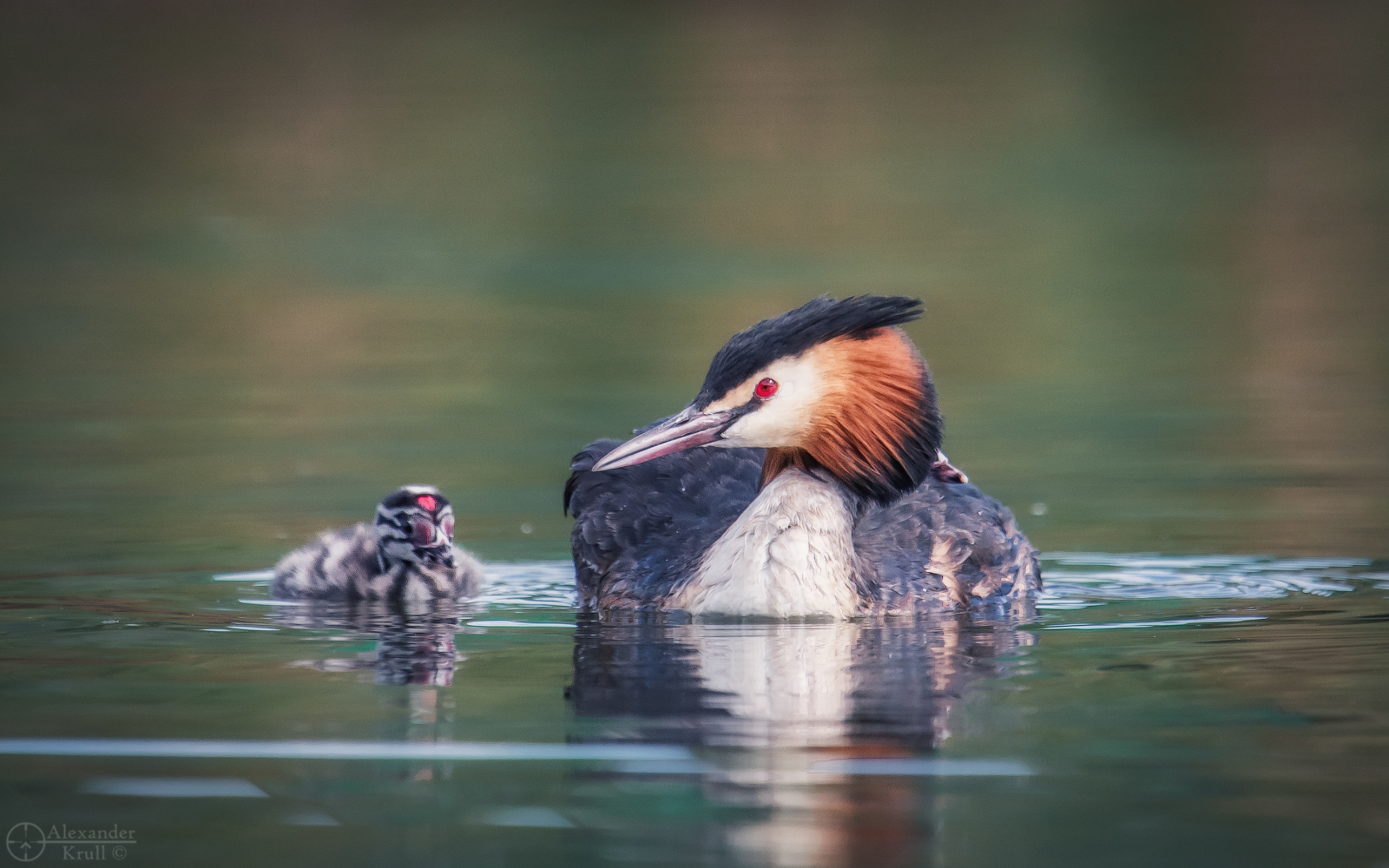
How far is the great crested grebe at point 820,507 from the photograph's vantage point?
796 cm

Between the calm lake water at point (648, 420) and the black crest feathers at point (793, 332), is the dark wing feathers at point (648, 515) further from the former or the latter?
the black crest feathers at point (793, 332)

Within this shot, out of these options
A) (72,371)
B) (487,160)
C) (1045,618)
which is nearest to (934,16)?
(487,160)

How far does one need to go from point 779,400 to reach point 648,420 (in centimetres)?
411

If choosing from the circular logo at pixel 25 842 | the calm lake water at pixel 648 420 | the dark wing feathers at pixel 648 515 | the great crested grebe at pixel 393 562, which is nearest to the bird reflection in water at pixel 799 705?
the calm lake water at pixel 648 420

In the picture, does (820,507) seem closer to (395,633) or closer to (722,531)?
(722,531)

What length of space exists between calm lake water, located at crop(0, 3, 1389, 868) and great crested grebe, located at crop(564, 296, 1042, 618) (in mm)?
246

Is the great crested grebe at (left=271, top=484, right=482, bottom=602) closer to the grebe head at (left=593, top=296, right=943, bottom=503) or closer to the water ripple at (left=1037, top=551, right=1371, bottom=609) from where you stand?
the grebe head at (left=593, top=296, right=943, bottom=503)

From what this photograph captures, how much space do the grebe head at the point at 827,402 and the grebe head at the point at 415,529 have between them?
37.1 inches

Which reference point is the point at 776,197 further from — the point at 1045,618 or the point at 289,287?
the point at 1045,618

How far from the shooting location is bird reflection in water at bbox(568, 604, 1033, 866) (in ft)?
17.4

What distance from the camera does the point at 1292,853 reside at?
16.8 ft

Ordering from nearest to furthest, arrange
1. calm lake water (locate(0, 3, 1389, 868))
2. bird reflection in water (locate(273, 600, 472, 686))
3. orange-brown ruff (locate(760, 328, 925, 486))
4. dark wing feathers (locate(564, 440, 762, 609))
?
calm lake water (locate(0, 3, 1389, 868)) → bird reflection in water (locate(273, 600, 472, 686)) → orange-brown ruff (locate(760, 328, 925, 486)) → dark wing feathers (locate(564, 440, 762, 609))

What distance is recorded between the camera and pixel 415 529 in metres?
8.67

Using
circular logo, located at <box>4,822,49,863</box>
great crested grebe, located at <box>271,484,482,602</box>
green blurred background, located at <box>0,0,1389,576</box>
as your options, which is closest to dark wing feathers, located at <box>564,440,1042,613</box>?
great crested grebe, located at <box>271,484,482,602</box>
